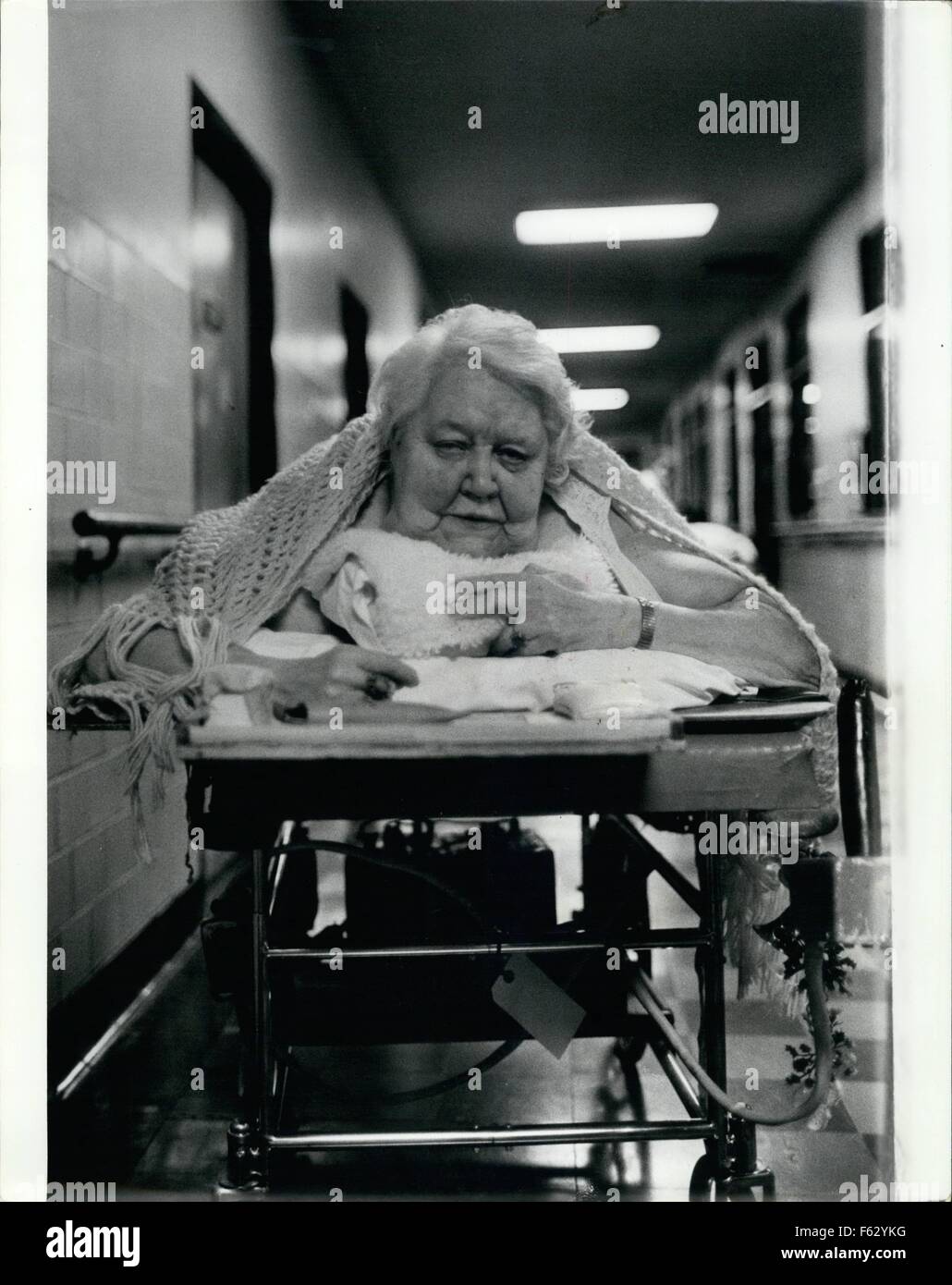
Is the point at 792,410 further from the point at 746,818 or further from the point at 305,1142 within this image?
the point at 305,1142

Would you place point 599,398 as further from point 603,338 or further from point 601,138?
point 601,138

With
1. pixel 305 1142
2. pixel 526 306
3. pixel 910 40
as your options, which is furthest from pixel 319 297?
pixel 305 1142

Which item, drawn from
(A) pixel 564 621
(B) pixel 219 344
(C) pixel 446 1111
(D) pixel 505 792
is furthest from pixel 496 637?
(B) pixel 219 344

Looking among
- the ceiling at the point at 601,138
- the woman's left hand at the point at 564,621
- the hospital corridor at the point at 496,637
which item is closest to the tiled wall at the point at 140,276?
the hospital corridor at the point at 496,637

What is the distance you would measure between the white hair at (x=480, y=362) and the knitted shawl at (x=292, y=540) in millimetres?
67

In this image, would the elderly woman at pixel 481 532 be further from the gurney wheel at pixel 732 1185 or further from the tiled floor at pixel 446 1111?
the gurney wheel at pixel 732 1185

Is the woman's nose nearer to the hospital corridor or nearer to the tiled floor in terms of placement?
the hospital corridor

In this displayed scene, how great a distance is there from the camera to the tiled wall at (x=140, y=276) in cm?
181

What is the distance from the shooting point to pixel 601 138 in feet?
6.58

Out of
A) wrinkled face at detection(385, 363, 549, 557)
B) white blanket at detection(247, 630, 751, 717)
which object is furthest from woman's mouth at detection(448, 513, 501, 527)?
white blanket at detection(247, 630, 751, 717)

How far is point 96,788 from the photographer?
1.98 m

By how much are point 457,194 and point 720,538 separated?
82 centimetres

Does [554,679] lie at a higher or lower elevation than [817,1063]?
higher

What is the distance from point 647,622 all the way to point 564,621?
125mm
